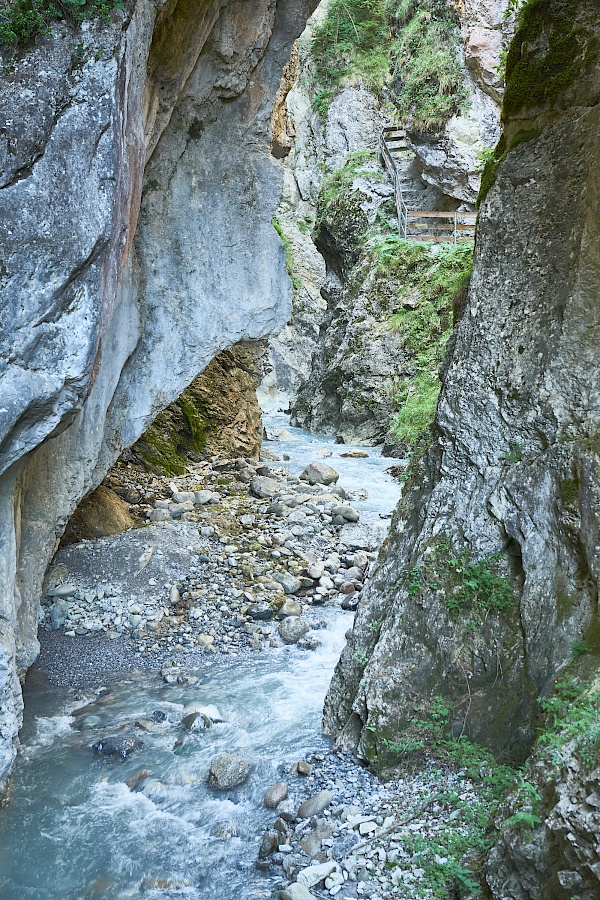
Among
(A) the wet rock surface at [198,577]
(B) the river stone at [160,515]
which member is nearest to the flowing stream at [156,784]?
(A) the wet rock surface at [198,577]

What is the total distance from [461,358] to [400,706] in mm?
2889

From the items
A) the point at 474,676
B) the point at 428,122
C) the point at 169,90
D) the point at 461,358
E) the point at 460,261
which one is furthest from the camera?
the point at 428,122

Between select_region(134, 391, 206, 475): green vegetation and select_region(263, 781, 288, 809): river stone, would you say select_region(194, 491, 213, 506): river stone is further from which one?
select_region(263, 781, 288, 809): river stone

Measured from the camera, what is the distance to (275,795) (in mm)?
5172

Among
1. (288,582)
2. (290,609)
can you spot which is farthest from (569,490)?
(288,582)

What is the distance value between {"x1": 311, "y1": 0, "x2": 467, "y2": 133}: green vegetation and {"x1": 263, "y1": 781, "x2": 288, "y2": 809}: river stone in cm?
2186

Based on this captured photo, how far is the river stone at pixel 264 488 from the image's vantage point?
12.8 metres

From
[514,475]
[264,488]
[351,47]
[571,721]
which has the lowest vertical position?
[264,488]

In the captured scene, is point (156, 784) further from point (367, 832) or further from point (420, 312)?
point (420, 312)

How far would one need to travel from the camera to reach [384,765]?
202 inches

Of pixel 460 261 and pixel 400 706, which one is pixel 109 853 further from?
pixel 460 261

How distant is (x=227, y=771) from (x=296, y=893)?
147 centimetres

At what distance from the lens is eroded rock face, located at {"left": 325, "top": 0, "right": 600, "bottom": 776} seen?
176 inches

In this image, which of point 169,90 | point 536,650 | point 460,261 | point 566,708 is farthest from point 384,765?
point 460,261
